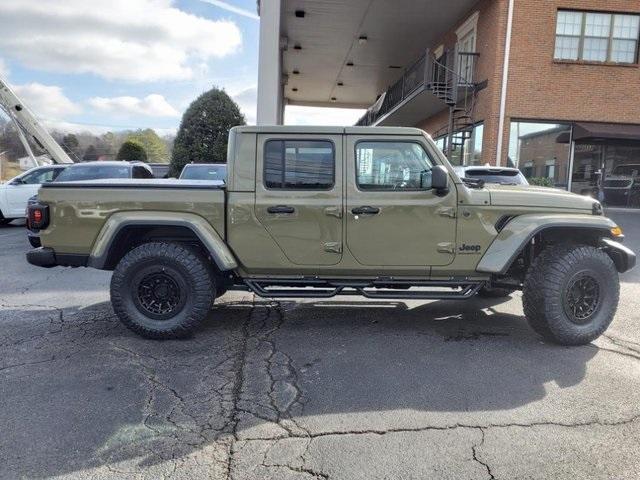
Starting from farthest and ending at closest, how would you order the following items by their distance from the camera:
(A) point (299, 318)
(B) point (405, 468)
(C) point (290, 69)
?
1. (C) point (290, 69)
2. (A) point (299, 318)
3. (B) point (405, 468)

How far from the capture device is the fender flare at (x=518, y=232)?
4.41m

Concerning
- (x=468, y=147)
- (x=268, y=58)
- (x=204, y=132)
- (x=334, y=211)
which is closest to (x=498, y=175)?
(x=334, y=211)

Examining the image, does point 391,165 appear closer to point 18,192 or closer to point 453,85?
point 453,85

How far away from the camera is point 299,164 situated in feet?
15.1

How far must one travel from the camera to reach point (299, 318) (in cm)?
534

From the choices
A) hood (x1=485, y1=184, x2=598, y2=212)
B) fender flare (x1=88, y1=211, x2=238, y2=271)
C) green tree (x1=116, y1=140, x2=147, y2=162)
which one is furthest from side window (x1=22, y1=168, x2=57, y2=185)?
green tree (x1=116, y1=140, x2=147, y2=162)

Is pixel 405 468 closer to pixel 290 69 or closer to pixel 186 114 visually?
pixel 186 114

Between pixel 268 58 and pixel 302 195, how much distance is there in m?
9.50

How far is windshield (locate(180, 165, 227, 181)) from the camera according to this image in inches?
417

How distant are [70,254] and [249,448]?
281cm

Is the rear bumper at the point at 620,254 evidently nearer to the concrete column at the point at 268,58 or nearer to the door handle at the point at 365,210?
the door handle at the point at 365,210

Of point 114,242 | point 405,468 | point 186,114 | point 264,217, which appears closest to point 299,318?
point 264,217

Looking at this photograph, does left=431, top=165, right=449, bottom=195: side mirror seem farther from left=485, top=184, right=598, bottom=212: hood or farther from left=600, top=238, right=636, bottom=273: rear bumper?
left=600, top=238, right=636, bottom=273: rear bumper

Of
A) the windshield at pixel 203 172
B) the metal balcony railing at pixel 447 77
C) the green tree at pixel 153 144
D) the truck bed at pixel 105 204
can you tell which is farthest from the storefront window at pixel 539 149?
the green tree at pixel 153 144
